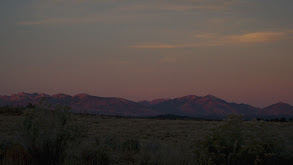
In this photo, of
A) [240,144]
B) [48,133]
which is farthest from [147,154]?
[240,144]

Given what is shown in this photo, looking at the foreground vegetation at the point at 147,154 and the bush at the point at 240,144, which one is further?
the foreground vegetation at the point at 147,154

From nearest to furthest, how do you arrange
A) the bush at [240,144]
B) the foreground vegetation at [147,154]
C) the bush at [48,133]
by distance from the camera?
the bush at [240,144] < the foreground vegetation at [147,154] < the bush at [48,133]

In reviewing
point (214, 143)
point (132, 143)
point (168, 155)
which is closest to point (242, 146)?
point (214, 143)

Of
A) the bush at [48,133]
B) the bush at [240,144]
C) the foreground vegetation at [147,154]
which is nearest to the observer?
the bush at [240,144]

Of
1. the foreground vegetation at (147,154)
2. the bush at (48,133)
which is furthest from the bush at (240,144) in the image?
the bush at (48,133)

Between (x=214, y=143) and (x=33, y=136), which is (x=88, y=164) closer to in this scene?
(x=33, y=136)

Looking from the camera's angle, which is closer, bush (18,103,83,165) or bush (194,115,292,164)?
bush (194,115,292,164)

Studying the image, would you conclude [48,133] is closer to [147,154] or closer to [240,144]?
[147,154]

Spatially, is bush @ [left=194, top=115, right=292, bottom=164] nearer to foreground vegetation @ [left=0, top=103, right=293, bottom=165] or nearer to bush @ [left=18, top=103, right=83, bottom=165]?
foreground vegetation @ [left=0, top=103, right=293, bottom=165]

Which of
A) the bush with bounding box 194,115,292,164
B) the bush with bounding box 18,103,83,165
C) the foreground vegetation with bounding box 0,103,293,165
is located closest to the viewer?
the bush with bounding box 194,115,292,164

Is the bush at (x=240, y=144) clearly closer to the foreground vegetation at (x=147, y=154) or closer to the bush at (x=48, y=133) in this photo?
the foreground vegetation at (x=147, y=154)

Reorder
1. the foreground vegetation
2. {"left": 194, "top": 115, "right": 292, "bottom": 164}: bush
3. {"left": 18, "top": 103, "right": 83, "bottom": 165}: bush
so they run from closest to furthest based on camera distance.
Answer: {"left": 194, "top": 115, "right": 292, "bottom": 164}: bush
the foreground vegetation
{"left": 18, "top": 103, "right": 83, "bottom": 165}: bush

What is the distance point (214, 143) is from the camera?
350 inches

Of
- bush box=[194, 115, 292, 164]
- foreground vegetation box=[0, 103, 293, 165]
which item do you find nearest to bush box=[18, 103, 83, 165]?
foreground vegetation box=[0, 103, 293, 165]
